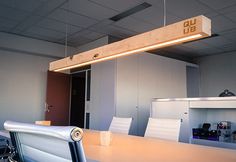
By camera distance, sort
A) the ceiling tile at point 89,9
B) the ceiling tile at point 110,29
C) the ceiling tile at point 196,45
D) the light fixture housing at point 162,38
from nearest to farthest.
Answer: the light fixture housing at point 162,38 → the ceiling tile at point 89,9 → the ceiling tile at point 110,29 → the ceiling tile at point 196,45

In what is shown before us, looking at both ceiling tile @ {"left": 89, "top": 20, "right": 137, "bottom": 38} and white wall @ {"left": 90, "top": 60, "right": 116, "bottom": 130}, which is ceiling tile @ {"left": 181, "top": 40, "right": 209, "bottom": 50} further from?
white wall @ {"left": 90, "top": 60, "right": 116, "bottom": 130}

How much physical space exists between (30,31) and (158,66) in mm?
2946

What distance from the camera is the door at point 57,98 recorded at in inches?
209

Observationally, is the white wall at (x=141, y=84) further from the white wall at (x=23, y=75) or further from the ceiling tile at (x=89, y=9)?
the white wall at (x=23, y=75)

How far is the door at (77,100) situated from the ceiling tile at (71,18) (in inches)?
83.3

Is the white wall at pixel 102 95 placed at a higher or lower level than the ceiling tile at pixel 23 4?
lower

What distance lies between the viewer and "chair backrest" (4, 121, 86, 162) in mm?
667

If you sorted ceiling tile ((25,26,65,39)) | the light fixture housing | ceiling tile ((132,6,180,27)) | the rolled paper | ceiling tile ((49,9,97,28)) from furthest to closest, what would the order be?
ceiling tile ((25,26,65,39))
ceiling tile ((49,9,97,28))
ceiling tile ((132,6,180,27))
the light fixture housing
the rolled paper

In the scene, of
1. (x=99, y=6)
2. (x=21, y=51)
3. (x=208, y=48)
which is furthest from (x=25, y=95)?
(x=208, y=48)

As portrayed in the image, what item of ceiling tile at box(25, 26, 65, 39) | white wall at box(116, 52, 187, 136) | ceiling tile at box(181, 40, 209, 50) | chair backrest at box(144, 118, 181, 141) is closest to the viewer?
chair backrest at box(144, 118, 181, 141)

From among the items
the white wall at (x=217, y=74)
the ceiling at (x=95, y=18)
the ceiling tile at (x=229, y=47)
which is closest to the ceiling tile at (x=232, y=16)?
the ceiling at (x=95, y=18)

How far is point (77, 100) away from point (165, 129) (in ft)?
14.1

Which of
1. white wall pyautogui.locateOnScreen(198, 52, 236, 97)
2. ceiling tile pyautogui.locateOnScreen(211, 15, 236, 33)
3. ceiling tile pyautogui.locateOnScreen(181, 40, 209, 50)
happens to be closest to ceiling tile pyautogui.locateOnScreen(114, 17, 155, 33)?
ceiling tile pyautogui.locateOnScreen(211, 15, 236, 33)

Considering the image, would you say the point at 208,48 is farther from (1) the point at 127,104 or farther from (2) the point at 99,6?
(2) the point at 99,6
